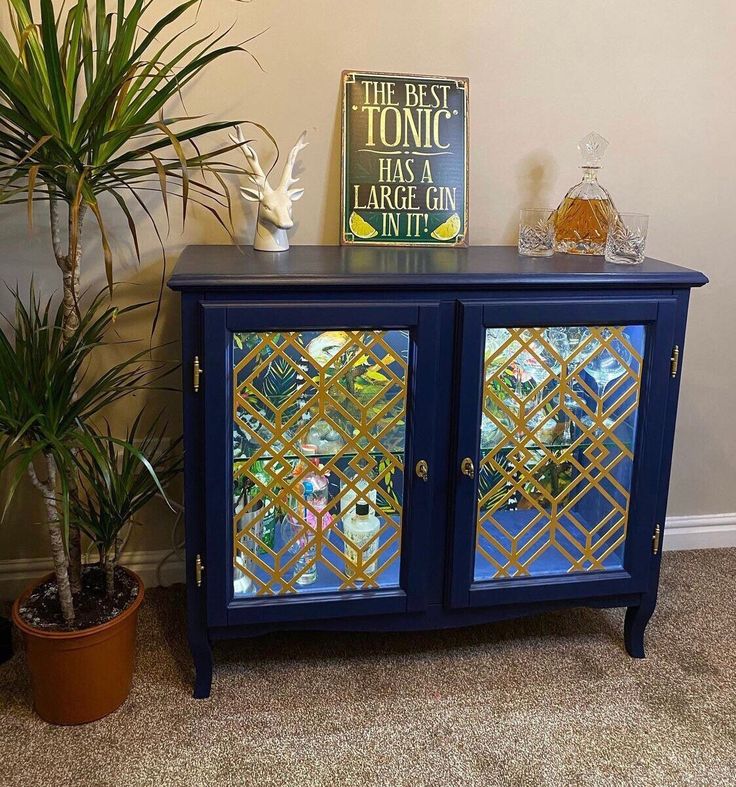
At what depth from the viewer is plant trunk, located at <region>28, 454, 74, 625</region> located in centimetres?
175

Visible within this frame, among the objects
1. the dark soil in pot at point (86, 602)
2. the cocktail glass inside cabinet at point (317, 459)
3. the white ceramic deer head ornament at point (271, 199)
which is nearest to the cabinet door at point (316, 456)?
the cocktail glass inside cabinet at point (317, 459)

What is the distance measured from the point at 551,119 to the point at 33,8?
1.27m

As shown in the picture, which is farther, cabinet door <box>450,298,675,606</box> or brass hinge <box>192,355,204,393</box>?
cabinet door <box>450,298,675,606</box>

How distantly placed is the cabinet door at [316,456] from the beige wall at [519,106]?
1.68 ft

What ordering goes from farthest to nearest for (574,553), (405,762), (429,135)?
(429,135), (574,553), (405,762)

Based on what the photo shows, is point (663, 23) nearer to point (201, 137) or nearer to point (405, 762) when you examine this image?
point (201, 137)

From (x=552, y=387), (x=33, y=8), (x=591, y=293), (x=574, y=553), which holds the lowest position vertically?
(x=574, y=553)

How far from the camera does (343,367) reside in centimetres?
176

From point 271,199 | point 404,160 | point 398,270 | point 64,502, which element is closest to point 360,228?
point 404,160

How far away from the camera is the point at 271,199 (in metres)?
1.93

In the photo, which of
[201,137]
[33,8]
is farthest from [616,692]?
[33,8]

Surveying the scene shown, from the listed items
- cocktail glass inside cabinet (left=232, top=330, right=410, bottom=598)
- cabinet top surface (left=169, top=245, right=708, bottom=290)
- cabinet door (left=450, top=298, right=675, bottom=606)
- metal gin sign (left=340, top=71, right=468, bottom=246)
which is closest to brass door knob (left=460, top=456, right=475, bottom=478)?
cabinet door (left=450, top=298, right=675, bottom=606)

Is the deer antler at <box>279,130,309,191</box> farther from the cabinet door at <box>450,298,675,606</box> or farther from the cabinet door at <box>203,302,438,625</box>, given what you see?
the cabinet door at <box>450,298,675,606</box>

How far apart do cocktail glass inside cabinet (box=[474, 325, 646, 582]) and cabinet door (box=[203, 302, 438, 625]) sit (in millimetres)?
160
